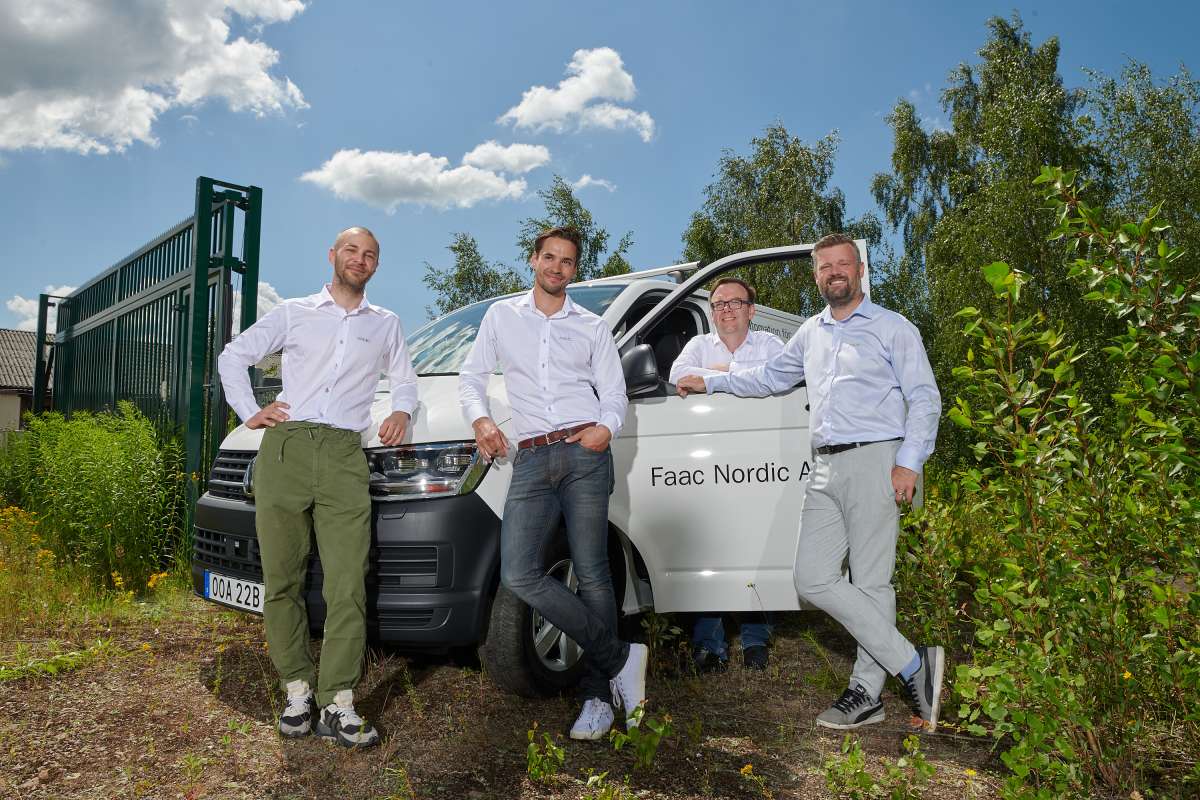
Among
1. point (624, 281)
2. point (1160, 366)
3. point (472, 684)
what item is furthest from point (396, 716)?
point (1160, 366)

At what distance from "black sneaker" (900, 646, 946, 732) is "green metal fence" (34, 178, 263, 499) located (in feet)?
16.1

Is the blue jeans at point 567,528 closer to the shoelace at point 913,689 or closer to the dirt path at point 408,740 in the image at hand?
the dirt path at point 408,740

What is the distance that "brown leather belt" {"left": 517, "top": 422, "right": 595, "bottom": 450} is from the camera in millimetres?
3406

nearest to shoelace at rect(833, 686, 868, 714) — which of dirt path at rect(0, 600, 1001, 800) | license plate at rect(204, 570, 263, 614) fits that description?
dirt path at rect(0, 600, 1001, 800)

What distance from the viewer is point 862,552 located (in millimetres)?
3531

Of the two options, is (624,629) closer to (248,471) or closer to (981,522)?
(248,471)

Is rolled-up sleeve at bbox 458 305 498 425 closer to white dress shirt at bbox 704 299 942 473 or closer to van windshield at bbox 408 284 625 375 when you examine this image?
van windshield at bbox 408 284 625 375

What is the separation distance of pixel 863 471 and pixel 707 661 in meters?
1.46

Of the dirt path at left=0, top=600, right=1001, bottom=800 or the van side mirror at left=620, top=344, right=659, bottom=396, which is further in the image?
A: the van side mirror at left=620, top=344, right=659, bottom=396

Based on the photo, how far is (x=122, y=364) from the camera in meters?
8.88

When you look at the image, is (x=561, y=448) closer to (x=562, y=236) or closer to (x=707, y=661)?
(x=562, y=236)

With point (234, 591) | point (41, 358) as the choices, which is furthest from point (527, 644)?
point (41, 358)

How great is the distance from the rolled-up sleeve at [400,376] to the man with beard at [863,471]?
1.61m

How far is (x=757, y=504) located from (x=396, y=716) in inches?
69.4
